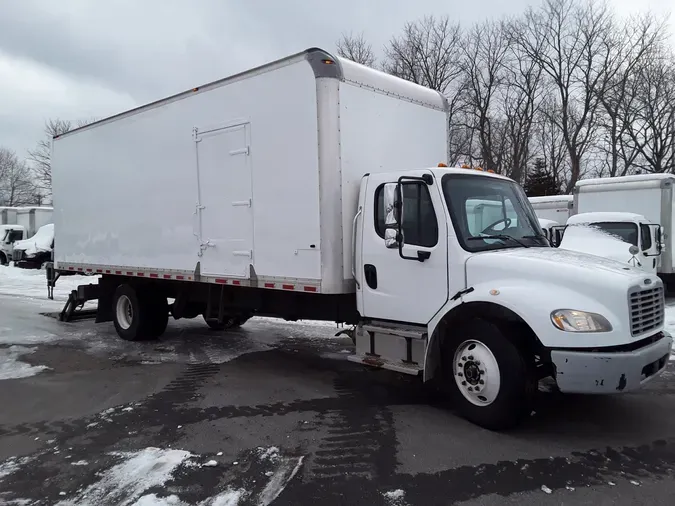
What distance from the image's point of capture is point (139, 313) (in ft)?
30.4

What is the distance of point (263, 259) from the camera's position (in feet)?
21.7

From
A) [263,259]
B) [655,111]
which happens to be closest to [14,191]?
[655,111]

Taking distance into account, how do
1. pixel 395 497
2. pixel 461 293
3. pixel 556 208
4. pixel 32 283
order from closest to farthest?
pixel 395 497 → pixel 461 293 → pixel 556 208 → pixel 32 283

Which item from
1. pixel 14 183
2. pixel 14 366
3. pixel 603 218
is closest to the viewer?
pixel 14 366

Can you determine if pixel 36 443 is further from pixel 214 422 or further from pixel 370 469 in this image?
pixel 370 469

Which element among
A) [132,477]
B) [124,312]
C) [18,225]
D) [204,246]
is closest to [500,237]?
[132,477]

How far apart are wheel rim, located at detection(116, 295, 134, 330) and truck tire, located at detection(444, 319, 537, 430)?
6.55 meters

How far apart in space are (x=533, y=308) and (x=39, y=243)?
80.6 ft

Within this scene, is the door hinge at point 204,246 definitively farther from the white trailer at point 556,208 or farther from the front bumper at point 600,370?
the white trailer at point 556,208

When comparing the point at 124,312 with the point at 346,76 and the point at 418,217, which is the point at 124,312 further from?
the point at 418,217

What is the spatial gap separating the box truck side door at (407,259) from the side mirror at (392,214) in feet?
0.33

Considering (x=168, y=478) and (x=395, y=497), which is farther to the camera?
(x=168, y=478)

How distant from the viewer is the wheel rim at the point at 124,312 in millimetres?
9695

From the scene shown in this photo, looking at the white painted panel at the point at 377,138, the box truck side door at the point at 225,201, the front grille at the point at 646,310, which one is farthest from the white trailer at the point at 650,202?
the box truck side door at the point at 225,201
